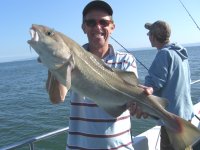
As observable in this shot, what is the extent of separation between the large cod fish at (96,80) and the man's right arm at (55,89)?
10.9 inches

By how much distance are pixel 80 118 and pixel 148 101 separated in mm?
A: 761

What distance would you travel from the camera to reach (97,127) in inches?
144

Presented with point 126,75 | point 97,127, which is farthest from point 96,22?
point 97,127

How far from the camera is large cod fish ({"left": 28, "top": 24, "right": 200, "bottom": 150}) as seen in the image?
10.4 feet

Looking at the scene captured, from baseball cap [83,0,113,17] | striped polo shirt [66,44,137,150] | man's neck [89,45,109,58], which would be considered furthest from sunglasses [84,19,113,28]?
striped polo shirt [66,44,137,150]

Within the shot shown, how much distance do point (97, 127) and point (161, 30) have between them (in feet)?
9.11

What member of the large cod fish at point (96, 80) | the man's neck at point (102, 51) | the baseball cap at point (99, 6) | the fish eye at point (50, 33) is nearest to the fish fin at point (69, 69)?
the large cod fish at point (96, 80)

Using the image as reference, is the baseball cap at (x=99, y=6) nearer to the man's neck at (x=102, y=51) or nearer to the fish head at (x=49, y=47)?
the man's neck at (x=102, y=51)

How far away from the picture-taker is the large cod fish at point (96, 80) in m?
3.18

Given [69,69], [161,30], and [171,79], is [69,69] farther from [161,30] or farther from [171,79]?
[161,30]

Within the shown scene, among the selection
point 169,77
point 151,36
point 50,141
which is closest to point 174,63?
point 169,77

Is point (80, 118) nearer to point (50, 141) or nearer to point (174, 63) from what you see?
point (174, 63)

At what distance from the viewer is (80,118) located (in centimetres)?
373

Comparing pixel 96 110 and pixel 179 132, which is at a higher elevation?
pixel 96 110
